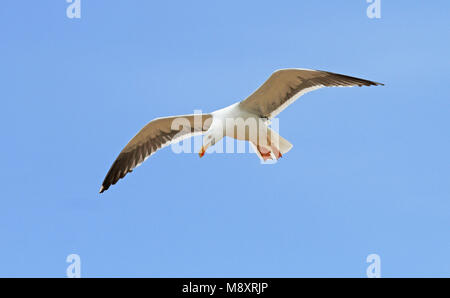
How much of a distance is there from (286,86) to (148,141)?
2450mm

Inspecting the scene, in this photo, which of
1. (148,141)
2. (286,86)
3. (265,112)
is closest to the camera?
(286,86)

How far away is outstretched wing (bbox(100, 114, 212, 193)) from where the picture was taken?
9.14 metres

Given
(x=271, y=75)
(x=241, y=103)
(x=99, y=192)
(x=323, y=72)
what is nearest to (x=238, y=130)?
(x=241, y=103)

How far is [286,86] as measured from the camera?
8461mm

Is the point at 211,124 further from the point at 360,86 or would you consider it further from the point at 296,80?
the point at 360,86

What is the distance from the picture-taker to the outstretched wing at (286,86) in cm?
823

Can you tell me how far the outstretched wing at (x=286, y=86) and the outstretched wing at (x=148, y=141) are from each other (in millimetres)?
945

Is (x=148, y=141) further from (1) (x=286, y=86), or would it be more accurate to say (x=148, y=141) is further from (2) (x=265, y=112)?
(1) (x=286, y=86)

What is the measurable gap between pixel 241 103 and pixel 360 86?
1.72 meters

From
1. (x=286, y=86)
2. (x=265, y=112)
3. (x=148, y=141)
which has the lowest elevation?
(x=148, y=141)

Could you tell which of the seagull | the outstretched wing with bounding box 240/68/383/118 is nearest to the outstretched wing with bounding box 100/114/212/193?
the seagull

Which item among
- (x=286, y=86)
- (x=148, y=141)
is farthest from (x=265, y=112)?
(x=148, y=141)

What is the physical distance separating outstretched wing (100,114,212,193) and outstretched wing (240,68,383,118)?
0.94 metres

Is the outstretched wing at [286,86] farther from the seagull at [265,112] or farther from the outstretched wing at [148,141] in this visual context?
the outstretched wing at [148,141]
